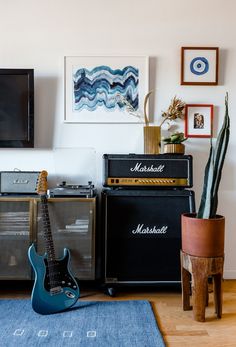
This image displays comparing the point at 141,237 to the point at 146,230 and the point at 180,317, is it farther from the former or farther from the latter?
the point at 180,317

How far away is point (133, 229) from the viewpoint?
2.02m

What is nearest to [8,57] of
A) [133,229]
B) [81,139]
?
[81,139]

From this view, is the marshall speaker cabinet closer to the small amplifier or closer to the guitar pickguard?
the guitar pickguard

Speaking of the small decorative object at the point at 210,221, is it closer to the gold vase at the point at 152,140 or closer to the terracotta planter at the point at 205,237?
the terracotta planter at the point at 205,237

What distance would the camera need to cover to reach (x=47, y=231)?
1.91 meters

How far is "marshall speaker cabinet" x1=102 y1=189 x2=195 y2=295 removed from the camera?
2.02 metres

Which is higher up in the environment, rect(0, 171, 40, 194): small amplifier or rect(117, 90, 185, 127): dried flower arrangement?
rect(117, 90, 185, 127): dried flower arrangement

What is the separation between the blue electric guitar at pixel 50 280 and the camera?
178cm

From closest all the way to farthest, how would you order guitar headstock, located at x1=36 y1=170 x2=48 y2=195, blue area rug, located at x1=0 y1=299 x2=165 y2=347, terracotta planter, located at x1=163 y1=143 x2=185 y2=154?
1. blue area rug, located at x1=0 y1=299 x2=165 y2=347
2. guitar headstock, located at x1=36 y1=170 x2=48 y2=195
3. terracotta planter, located at x1=163 y1=143 x2=185 y2=154

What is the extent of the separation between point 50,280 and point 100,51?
1.65m

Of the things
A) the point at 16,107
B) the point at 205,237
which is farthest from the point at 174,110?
the point at 16,107

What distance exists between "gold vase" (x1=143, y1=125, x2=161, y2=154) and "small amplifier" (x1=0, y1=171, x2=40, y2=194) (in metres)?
0.79

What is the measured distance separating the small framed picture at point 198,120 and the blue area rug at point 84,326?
50.3 inches

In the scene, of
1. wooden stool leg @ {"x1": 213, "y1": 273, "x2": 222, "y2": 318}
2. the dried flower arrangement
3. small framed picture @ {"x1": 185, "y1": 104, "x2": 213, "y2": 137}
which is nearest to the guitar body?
wooden stool leg @ {"x1": 213, "y1": 273, "x2": 222, "y2": 318}
